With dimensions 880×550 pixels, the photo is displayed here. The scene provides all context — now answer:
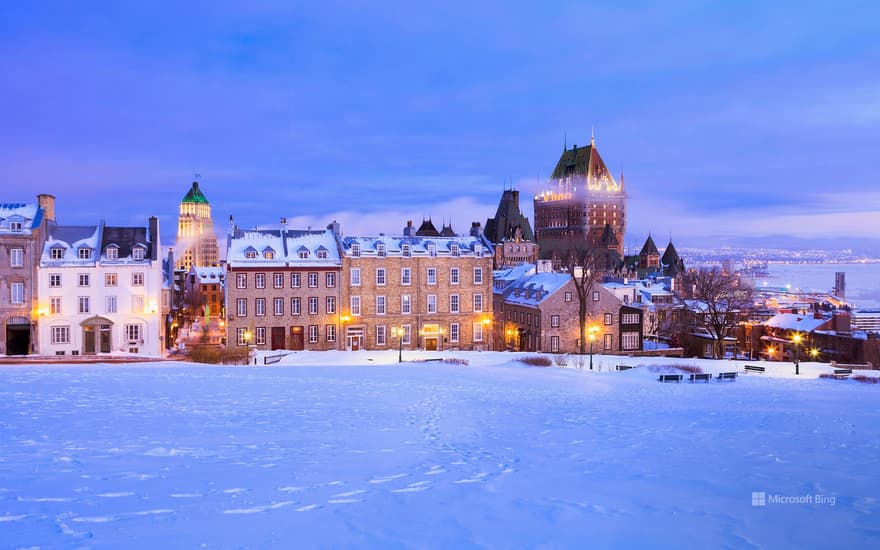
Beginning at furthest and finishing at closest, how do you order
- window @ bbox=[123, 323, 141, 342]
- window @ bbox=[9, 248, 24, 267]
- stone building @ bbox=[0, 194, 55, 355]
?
window @ bbox=[123, 323, 141, 342]
window @ bbox=[9, 248, 24, 267]
stone building @ bbox=[0, 194, 55, 355]

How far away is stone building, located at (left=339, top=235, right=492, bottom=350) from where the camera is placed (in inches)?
1774

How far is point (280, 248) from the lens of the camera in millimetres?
44312

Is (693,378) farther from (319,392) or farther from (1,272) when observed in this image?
(1,272)

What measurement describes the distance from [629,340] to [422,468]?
145 feet

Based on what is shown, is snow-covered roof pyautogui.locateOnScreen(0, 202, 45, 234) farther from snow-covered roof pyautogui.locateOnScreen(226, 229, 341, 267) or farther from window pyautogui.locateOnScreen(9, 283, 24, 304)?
snow-covered roof pyautogui.locateOnScreen(226, 229, 341, 267)

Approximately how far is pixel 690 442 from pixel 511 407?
5.20 meters

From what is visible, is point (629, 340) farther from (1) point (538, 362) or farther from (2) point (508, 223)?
(2) point (508, 223)

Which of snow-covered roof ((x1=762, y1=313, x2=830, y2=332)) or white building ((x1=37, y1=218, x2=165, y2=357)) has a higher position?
white building ((x1=37, y1=218, x2=165, y2=357))

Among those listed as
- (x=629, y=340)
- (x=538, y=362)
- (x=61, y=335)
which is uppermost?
(x=61, y=335)

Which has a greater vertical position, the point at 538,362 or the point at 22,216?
the point at 22,216

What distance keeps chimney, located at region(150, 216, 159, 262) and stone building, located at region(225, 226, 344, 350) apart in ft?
15.0

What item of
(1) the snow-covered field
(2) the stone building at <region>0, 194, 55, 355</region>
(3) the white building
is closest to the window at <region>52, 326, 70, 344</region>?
(3) the white building

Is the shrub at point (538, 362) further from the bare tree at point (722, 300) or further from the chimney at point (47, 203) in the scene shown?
the chimney at point (47, 203)

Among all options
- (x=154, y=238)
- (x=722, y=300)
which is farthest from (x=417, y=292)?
(x=722, y=300)
